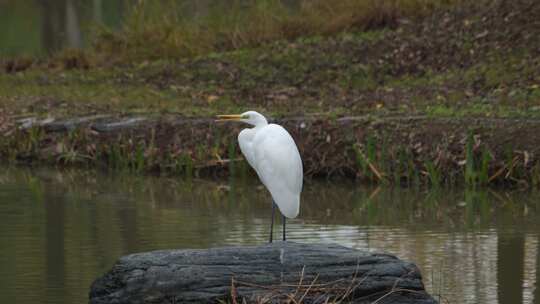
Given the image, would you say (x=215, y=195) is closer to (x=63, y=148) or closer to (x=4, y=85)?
(x=63, y=148)

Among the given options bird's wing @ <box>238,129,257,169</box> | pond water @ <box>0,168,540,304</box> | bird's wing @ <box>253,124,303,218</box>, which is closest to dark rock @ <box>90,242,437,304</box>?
pond water @ <box>0,168,540,304</box>

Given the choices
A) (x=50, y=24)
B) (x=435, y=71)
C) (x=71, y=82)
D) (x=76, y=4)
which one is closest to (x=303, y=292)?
(x=435, y=71)

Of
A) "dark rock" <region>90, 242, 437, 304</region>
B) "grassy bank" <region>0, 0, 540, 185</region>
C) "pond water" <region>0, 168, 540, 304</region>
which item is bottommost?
"pond water" <region>0, 168, 540, 304</region>

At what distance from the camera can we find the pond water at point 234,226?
33.3 ft

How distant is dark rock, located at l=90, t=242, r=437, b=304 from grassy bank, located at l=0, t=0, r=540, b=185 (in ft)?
19.0

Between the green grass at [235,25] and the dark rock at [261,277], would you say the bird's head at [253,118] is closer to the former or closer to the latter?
the dark rock at [261,277]

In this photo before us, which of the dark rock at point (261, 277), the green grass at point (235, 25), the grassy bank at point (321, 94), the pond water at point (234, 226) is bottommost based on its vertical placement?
the pond water at point (234, 226)

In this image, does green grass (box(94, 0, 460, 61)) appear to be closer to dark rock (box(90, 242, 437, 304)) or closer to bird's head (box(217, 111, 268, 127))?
bird's head (box(217, 111, 268, 127))

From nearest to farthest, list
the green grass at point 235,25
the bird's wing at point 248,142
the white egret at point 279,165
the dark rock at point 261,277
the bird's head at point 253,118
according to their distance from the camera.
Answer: the dark rock at point 261,277 → the white egret at point 279,165 → the bird's wing at point 248,142 → the bird's head at point 253,118 → the green grass at point 235,25

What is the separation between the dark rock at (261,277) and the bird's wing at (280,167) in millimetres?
995

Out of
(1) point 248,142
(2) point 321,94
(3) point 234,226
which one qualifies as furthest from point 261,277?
(2) point 321,94

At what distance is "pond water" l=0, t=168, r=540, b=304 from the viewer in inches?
400

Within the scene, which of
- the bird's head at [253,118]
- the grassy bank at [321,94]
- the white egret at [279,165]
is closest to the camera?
the white egret at [279,165]

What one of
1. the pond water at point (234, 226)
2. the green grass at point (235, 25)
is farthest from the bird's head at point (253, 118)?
the green grass at point (235, 25)
